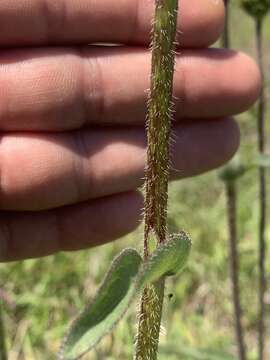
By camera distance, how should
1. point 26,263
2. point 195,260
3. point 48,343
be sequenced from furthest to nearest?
point 195,260, point 26,263, point 48,343

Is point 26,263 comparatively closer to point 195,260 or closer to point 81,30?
point 195,260

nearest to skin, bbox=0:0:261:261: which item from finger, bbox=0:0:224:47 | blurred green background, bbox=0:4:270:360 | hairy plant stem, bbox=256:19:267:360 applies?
finger, bbox=0:0:224:47

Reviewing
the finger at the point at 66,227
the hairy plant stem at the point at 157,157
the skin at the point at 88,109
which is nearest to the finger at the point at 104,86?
the skin at the point at 88,109

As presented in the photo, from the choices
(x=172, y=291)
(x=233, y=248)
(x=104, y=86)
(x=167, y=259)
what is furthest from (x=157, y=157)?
(x=172, y=291)

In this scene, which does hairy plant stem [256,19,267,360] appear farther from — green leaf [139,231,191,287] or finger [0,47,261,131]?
green leaf [139,231,191,287]

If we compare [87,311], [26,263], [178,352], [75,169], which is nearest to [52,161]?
[75,169]

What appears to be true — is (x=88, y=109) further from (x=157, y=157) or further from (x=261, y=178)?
(x=261, y=178)
